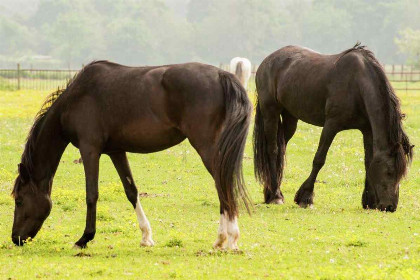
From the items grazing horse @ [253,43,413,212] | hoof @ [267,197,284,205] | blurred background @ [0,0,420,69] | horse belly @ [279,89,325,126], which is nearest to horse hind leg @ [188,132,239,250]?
grazing horse @ [253,43,413,212]

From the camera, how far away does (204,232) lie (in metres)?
9.60

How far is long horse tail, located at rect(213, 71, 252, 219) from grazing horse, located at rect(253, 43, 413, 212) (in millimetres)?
3551

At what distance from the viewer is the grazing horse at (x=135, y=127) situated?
7.79m

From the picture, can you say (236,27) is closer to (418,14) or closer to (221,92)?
(418,14)

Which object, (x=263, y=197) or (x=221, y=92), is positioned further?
(x=263, y=197)

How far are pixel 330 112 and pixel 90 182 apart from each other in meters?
4.33

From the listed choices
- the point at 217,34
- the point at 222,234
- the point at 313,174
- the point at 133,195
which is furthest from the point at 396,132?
the point at 217,34

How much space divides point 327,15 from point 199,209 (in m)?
126

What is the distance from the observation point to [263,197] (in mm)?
13164

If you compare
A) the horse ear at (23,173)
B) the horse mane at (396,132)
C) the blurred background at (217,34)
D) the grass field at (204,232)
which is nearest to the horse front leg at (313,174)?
the grass field at (204,232)

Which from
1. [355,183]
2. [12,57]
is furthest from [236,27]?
[355,183]

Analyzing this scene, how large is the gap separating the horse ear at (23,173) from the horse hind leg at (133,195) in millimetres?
928

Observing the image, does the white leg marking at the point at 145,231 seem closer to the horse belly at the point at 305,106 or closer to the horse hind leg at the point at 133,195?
the horse hind leg at the point at 133,195

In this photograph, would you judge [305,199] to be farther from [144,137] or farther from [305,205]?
[144,137]
